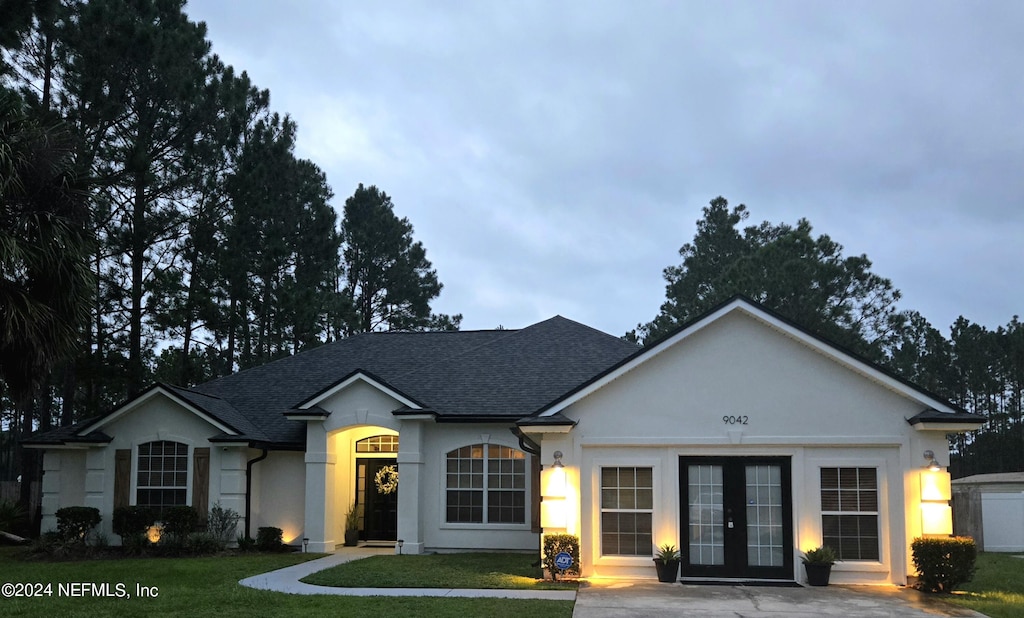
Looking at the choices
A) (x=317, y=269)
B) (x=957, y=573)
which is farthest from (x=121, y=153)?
(x=957, y=573)

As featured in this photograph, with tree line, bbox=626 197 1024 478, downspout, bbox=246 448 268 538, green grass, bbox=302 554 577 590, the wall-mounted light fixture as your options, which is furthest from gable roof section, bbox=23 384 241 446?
tree line, bbox=626 197 1024 478

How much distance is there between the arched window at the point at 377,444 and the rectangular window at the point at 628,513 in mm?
7744

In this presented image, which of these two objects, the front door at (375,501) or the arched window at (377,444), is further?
the arched window at (377,444)

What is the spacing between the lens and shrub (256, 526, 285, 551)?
65.8 ft

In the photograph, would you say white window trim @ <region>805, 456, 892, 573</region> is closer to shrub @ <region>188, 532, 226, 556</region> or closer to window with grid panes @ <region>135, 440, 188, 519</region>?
shrub @ <region>188, 532, 226, 556</region>

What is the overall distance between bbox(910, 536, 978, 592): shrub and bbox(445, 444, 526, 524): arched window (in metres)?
8.58

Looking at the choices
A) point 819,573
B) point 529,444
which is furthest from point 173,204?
point 819,573

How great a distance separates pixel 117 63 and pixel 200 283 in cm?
815

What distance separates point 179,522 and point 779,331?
42.6ft

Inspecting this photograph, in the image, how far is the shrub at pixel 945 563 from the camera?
1418 cm

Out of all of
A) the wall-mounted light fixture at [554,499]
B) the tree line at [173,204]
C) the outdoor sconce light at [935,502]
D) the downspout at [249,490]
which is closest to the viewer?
the outdoor sconce light at [935,502]

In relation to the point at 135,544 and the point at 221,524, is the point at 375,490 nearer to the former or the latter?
the point at 221,524

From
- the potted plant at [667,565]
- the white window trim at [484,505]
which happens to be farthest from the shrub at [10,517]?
the potted plant at [667,565]

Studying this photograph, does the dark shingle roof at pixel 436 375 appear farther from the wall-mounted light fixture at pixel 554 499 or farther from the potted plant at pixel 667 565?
the potted plant at pixel 667 565
